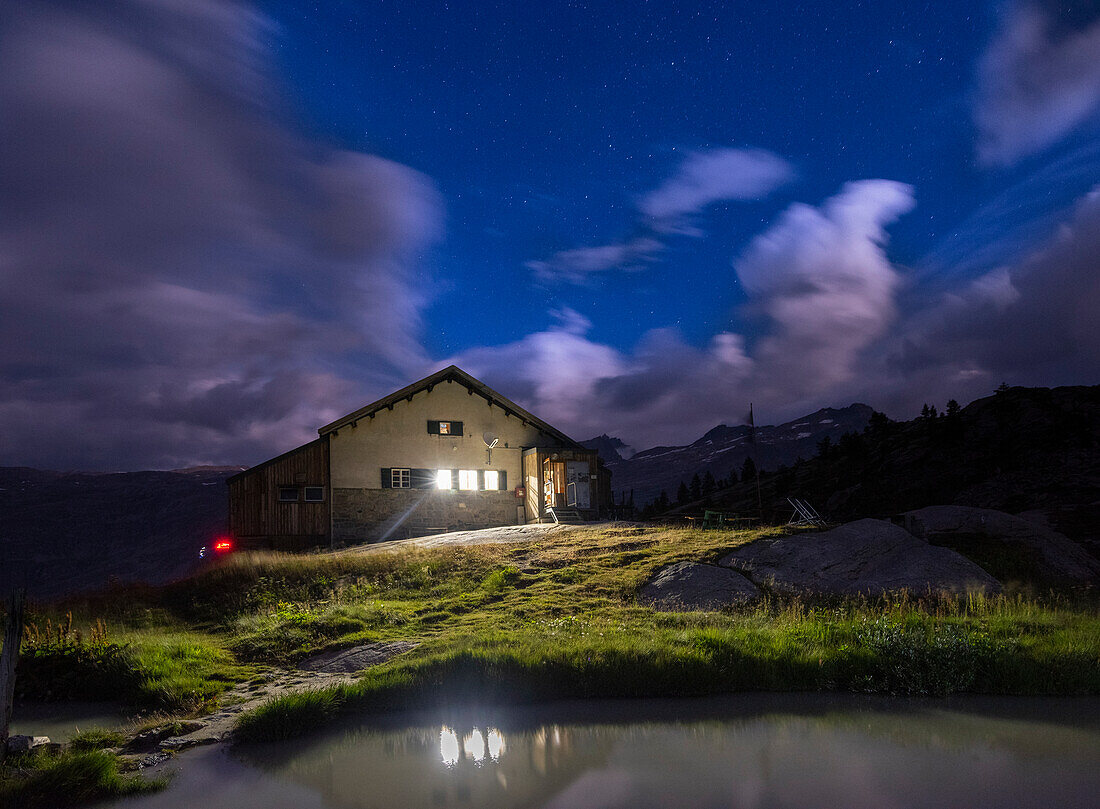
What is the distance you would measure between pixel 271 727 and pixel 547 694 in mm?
4050

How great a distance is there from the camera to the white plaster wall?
35000 millimetres

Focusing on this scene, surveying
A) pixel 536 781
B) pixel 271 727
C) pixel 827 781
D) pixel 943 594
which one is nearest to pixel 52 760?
pixel 271 727

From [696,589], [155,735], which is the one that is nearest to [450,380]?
[696,589]

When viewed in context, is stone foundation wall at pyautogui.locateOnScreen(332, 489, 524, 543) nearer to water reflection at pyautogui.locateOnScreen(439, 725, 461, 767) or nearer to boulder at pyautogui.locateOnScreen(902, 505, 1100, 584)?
boulder at pyautogui.locateOnScreen(902, 505, 1100, 584)

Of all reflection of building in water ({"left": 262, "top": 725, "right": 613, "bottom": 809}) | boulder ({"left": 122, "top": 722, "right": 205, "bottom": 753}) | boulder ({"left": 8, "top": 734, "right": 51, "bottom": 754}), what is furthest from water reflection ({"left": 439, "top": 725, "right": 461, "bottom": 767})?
boulder ({"left": 8, "top": 734, "right": 51, "bottom": 754})

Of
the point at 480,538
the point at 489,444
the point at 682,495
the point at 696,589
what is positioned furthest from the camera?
the point at 682,495

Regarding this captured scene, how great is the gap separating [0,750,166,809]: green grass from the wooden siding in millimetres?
25920

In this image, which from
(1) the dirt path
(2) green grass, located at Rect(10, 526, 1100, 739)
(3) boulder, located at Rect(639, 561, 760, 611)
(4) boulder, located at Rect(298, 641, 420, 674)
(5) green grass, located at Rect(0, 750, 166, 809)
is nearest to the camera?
(5) green grass, located at Rect(0, 750, 166, 809)

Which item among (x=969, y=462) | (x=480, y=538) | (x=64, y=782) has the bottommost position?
(x=64, y=782)

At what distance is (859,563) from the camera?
1762cm

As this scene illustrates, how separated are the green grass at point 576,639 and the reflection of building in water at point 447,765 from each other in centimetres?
119

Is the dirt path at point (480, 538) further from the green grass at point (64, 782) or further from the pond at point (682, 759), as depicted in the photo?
the green grass at point (64, 782)

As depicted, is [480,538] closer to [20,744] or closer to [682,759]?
[20,744]

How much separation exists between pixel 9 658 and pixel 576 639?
27.0 ft
